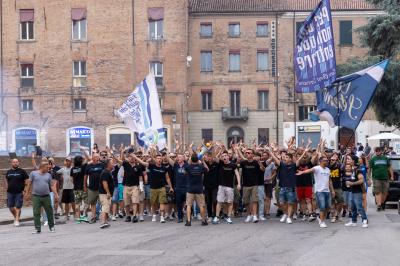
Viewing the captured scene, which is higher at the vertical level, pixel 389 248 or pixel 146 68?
pixel 146 68

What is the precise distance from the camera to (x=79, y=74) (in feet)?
195

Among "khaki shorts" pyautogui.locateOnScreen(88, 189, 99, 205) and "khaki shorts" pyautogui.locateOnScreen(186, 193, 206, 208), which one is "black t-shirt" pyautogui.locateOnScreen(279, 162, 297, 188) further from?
"khaki shorts" pyautogui.locateOnScreen(88, 189, 99, 205)

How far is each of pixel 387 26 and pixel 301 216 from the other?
582 inches

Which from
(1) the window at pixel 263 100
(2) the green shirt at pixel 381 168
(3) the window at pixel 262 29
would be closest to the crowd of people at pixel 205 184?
(2) the green shirt at pixel 381 168

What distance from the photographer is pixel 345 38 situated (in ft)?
208

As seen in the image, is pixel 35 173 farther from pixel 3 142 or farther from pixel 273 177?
pixel 3 142

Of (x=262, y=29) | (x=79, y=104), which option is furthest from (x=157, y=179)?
(x=262, y=29)

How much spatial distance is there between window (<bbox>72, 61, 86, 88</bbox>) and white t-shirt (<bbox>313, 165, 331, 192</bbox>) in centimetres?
4165

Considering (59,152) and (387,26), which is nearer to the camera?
(387,26)

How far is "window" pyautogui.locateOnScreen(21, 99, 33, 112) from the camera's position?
5972 cm

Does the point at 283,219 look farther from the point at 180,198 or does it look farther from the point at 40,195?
the point at 40,195

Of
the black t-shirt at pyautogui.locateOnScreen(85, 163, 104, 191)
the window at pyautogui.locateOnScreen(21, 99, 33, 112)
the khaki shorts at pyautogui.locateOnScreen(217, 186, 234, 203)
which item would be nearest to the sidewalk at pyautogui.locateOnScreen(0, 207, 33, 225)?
the black t-shirt at pyautogui.locateOnScreen(85, 163, 104, 191)

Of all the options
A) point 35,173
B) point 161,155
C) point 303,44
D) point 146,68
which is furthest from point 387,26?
point 146,68

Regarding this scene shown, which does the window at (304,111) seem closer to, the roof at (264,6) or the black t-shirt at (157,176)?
the roof at (264,6)
